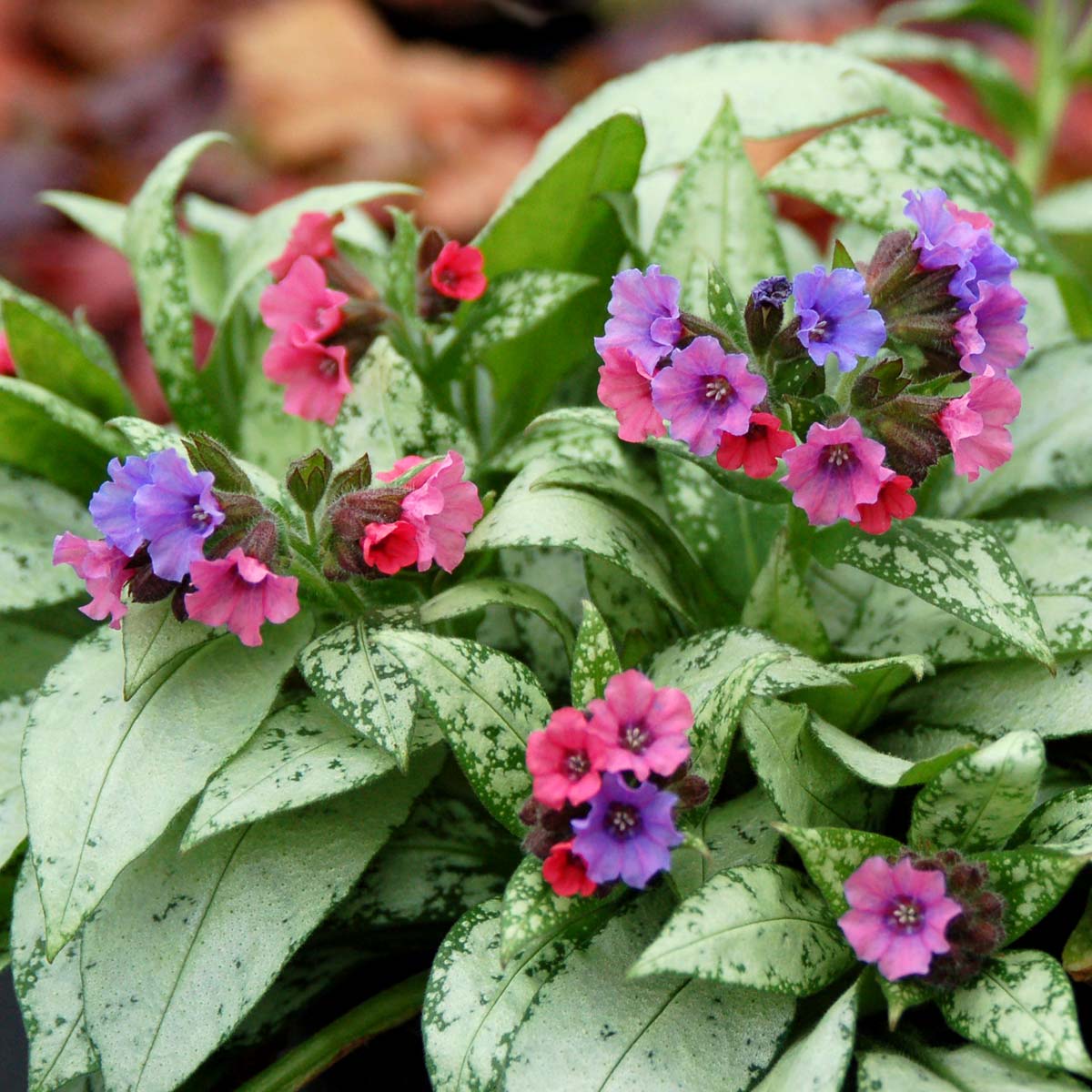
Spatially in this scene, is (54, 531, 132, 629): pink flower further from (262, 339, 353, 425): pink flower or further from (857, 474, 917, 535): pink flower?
(857, 474, 917, 535): pink flower

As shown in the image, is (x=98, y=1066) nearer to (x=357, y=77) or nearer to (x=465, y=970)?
(x=465, y=970)

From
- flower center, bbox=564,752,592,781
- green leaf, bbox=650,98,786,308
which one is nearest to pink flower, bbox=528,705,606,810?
flower center, bbox=564,752,592,781

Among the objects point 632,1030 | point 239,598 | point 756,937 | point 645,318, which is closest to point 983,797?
point 756,937

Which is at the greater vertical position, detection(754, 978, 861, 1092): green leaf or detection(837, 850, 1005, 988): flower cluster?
detection(837, 850, 1005, 988): flower cluster

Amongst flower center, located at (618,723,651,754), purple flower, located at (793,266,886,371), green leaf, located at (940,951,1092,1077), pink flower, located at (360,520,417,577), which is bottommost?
green leaf, located at (940,951,1092,1077)

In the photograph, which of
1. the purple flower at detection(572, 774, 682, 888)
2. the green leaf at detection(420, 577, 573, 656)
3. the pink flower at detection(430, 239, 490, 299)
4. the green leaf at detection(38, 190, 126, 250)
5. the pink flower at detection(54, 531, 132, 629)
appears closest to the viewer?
the purple flower at detection(572, 774, 682, 888)

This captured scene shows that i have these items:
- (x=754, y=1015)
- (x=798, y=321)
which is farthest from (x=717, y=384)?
(x=754, y=1015)

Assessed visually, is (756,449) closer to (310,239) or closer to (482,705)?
(482,705)
